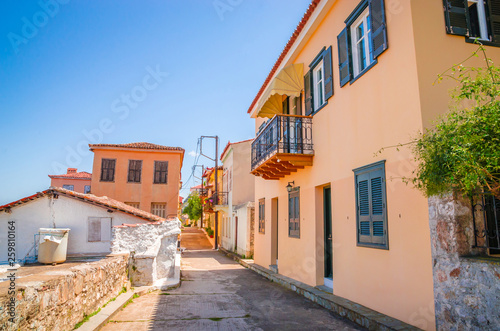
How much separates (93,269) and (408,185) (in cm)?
575

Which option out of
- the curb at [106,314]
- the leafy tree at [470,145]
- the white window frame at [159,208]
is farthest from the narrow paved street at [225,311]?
the white window frame at [159,208]

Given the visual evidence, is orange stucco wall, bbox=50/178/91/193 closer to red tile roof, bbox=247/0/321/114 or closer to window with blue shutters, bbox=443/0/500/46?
red tile roof, bbox=247/0/321/114

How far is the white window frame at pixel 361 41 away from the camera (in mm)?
7266

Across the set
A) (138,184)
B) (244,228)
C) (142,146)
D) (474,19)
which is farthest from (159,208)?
(474,19)

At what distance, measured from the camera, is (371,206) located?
6742 millimetres

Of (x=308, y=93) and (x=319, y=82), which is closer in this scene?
(x=319, y=82)

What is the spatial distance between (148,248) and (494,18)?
10095 mm

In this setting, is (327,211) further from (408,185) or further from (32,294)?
(32,294)

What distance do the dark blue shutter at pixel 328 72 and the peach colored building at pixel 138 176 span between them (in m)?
19.0

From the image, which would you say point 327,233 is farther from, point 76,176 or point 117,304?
point 76,176

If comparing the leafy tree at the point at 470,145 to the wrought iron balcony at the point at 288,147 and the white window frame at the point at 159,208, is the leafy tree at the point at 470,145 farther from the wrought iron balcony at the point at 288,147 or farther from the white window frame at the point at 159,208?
the white window frame at the point at 159,208

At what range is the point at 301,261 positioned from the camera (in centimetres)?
1036

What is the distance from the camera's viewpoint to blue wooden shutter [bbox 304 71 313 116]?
10.2 metres

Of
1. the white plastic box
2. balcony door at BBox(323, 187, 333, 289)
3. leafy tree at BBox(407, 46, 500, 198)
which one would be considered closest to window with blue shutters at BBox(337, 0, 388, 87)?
leafy tree at BBox(407, 46, 500, 198)
